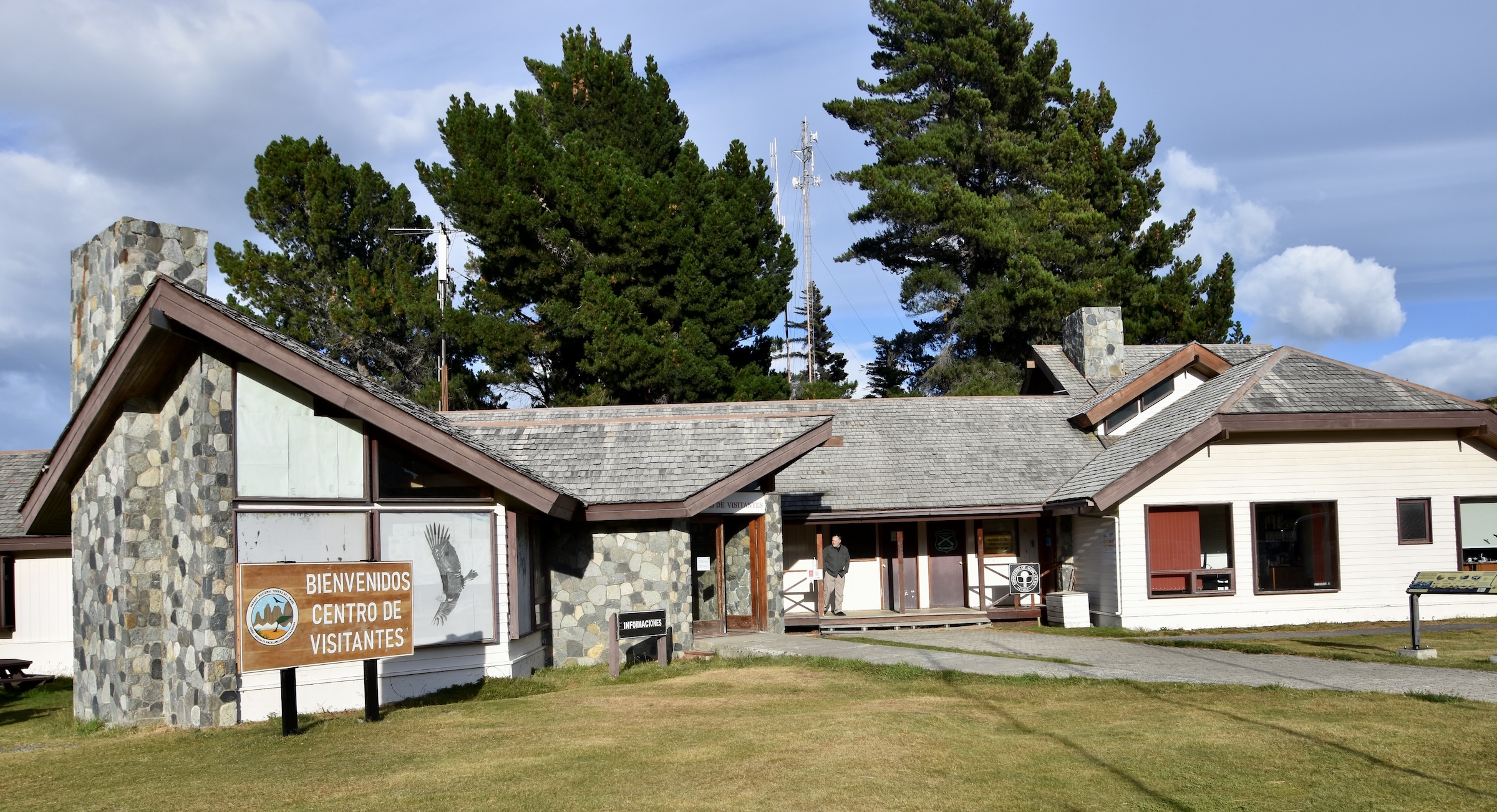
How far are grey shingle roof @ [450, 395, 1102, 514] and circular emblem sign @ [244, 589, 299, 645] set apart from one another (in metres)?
11.7

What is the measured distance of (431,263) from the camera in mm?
35562

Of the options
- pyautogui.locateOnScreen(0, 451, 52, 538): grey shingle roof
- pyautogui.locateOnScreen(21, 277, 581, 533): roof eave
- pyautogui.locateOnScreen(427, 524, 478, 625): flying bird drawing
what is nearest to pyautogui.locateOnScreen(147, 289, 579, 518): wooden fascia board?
pyautogui.locateOnScreen(21, 277, 581, 533): roof eave

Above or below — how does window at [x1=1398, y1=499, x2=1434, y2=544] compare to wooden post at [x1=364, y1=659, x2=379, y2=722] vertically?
above

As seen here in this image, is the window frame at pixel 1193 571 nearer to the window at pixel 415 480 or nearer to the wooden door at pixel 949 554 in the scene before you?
the wooden door at pixel 949 554

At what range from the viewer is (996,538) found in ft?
79.6

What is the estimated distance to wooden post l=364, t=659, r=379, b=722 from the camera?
11.6 m

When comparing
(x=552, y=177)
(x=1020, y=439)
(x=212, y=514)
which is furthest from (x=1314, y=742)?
(x=552, y=177)

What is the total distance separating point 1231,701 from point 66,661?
57.8 feet

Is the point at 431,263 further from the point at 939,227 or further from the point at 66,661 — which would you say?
the point at 66,661

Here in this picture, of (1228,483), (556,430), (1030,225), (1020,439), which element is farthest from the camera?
(1030,225)

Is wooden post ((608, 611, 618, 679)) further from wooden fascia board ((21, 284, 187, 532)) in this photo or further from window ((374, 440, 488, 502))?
wooden fascia board ((21, 284, 187, 532))

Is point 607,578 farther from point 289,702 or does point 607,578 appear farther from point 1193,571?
point 1193,571

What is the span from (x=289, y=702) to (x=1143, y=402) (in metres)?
19.4

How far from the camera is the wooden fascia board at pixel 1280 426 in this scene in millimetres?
20266
